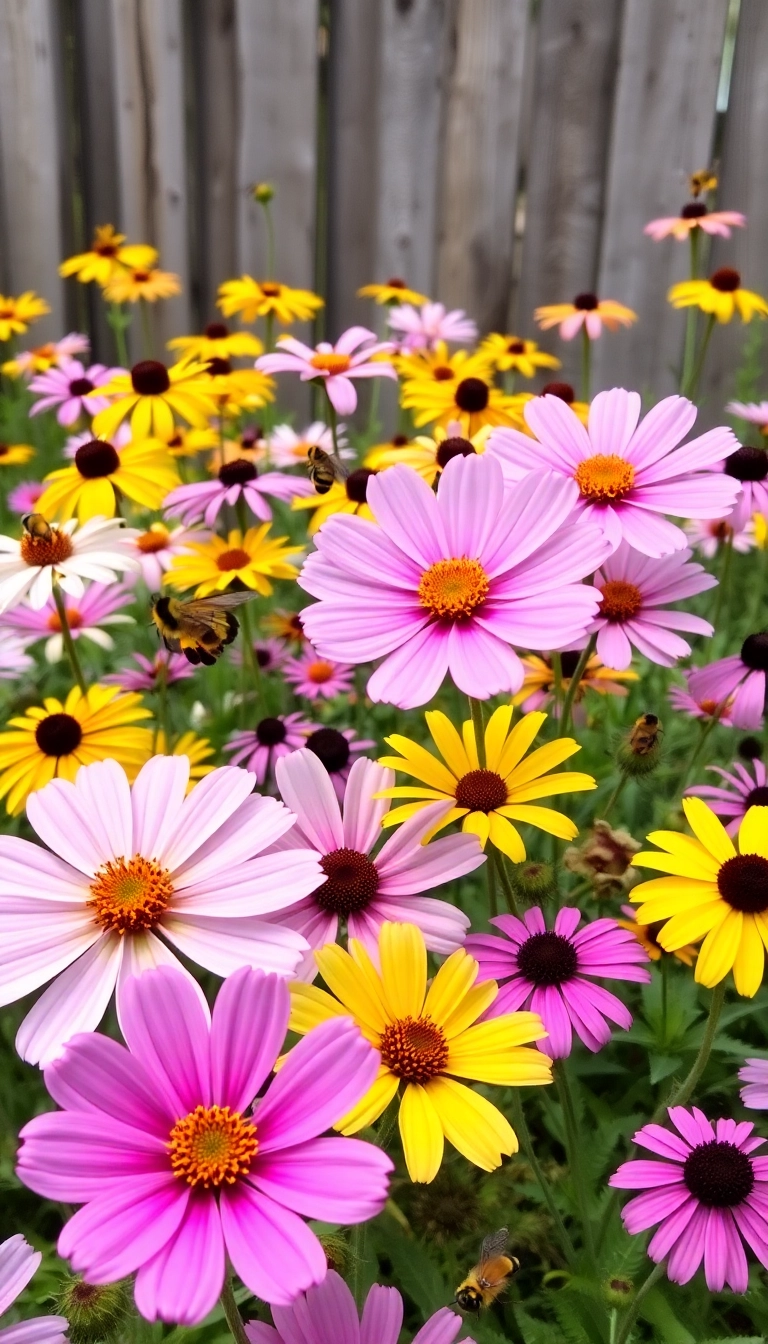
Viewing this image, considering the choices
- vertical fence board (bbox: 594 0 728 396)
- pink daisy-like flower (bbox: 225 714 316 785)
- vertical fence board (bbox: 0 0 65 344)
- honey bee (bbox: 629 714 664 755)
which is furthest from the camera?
vertical fence board (bbox: 0 0 65 344)

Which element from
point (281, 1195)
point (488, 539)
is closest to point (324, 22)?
point (488, 539)

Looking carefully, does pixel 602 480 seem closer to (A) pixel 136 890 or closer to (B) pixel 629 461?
(B) pixel 629 461

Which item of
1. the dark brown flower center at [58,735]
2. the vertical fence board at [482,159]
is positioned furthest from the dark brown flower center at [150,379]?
the vertical fence board at [482,159]

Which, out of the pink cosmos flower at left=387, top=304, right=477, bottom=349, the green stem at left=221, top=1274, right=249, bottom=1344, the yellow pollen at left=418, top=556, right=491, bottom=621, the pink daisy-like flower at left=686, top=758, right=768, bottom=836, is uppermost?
the pink cosmos flower at left=387, top=304, right=477, bottom=349

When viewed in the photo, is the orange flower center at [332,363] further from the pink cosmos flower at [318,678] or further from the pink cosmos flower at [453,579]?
the pink cosmos flower at [453,579]

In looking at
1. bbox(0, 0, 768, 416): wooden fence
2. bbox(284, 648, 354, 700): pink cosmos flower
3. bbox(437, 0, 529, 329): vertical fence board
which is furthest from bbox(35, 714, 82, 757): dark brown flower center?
bbox(437, 0, 529, 329): vertical fence board

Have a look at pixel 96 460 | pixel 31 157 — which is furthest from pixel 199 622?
pixel 31 157

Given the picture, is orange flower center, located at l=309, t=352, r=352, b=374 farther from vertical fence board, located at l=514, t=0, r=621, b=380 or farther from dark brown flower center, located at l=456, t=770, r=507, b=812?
vertical fence board, located at l=514, t=0, r=621, b=380

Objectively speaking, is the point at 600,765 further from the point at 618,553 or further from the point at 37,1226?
the point at 37,1226
